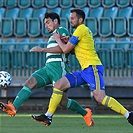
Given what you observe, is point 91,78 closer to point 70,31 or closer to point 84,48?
point 84,48

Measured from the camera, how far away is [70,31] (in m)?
20.7

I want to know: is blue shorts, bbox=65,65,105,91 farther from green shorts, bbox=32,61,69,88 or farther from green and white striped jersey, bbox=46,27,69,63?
green and white striped jersey, bbox=46,27,69,63

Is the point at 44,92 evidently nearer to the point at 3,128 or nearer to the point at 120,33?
the point at 120,33

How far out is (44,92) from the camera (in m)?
19.6

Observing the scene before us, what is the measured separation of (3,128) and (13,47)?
8.34 meters

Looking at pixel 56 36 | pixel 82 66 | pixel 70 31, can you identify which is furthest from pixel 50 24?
pixel 70 31

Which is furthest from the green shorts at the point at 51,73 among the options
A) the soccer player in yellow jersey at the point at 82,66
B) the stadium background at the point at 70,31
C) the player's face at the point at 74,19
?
the stadium background at the point at 70,31

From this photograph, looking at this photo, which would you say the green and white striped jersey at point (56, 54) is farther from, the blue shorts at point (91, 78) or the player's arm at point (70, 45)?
the blue shorts at point (91, 78)

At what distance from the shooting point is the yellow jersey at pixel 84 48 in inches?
427

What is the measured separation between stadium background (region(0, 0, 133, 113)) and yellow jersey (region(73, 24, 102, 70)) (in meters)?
7.88

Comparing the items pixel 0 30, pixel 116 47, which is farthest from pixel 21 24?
pixel 116 47

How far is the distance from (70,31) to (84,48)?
986 cm

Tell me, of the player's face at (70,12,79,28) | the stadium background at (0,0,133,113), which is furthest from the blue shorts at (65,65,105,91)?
the stadium background at (0,0,133,113)

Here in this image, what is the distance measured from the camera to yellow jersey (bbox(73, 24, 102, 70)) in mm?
10836
